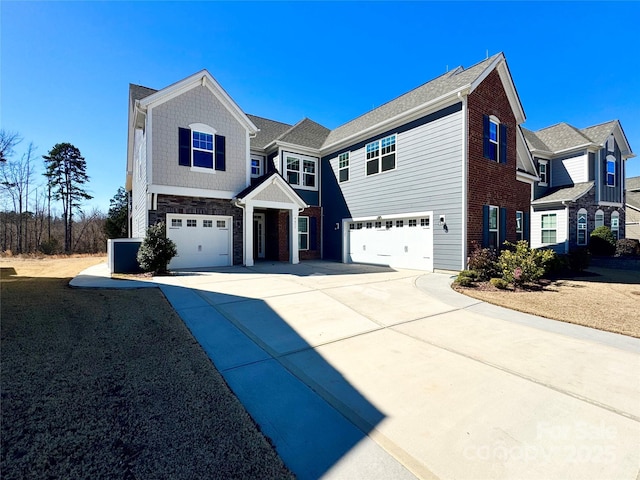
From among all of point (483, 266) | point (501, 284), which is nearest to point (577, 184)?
point (483, 266)

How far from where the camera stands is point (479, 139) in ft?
37.1

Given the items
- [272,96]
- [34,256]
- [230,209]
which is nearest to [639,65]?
[272,96]

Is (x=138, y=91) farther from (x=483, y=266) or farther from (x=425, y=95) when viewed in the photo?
(x=483, y=266)

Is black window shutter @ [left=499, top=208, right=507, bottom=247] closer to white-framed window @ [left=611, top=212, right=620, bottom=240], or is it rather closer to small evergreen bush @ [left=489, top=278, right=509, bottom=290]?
small evergreen bush @ [left=489, top=278, right=509, bottom=290]

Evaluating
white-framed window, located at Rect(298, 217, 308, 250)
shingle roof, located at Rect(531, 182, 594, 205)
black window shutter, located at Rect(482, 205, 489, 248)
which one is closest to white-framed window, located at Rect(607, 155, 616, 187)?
shingle roof, located at Rect(531, 182, 594, 205)

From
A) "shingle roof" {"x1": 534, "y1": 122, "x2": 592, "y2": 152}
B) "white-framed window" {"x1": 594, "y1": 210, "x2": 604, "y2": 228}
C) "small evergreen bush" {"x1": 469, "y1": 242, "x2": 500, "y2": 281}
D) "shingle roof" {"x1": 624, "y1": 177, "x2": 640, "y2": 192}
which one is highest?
"shingle roof" {"x1": 534, "y1": 122, "x2": 592, "y2": 152}

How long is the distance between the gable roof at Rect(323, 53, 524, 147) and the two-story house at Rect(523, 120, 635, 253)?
8307 millimetres

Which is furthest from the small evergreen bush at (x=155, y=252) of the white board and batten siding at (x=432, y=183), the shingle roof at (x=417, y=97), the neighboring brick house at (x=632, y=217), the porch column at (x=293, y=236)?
the neighboring brick house at (x=632, y=217)

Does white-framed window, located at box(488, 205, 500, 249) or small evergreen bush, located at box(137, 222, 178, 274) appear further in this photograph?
white-framed window, located at box(488, 205, 500, 249)

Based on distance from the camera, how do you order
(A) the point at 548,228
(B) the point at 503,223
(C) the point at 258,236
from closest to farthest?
A: (B) the point at 503,223 < (C) the point at 258,236 < (A) the point at 548,228

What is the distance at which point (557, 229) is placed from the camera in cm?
1781

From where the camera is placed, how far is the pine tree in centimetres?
2773

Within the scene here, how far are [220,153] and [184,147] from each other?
59.6 inches

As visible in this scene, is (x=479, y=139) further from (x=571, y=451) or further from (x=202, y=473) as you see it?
(x=202, y=473)
